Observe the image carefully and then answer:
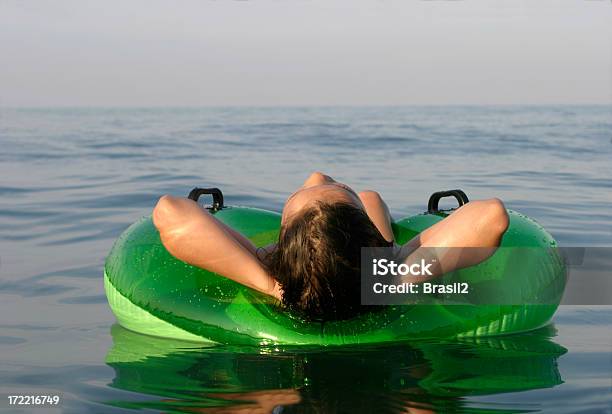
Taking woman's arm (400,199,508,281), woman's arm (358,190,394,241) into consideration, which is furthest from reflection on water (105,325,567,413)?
woman's arm (358,190,394,241)

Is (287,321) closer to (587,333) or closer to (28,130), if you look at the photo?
(587,333)

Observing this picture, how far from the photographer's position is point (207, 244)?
3475 mm

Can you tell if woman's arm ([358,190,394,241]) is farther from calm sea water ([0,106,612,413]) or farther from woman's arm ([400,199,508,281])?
calm sea water ([0,106,612,413])

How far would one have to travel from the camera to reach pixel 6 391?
10.4 ft

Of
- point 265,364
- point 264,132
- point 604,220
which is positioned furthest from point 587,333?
point 264,132

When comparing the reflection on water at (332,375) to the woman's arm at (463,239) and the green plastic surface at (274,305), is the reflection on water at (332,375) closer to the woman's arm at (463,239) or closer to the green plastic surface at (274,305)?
the green plastic surface at (274,305)

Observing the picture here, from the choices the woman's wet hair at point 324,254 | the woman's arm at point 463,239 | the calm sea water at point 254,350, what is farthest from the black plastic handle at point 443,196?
the woman's wet hair at point 324,254

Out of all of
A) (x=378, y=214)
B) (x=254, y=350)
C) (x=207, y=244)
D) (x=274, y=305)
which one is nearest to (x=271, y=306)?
(x=274, y=305)

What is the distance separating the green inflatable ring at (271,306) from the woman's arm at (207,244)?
0.55 ft

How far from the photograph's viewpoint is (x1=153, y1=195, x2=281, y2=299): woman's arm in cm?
347

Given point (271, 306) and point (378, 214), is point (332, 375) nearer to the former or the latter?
point (271, 306)

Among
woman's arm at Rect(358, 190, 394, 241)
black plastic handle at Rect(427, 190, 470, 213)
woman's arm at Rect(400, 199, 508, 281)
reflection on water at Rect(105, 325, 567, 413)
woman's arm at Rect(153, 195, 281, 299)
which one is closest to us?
reflection on water at Rect(105, 325, 567, 413)

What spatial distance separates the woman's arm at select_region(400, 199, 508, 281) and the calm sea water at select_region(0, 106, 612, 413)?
393mm

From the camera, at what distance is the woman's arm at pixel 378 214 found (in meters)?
4.01
